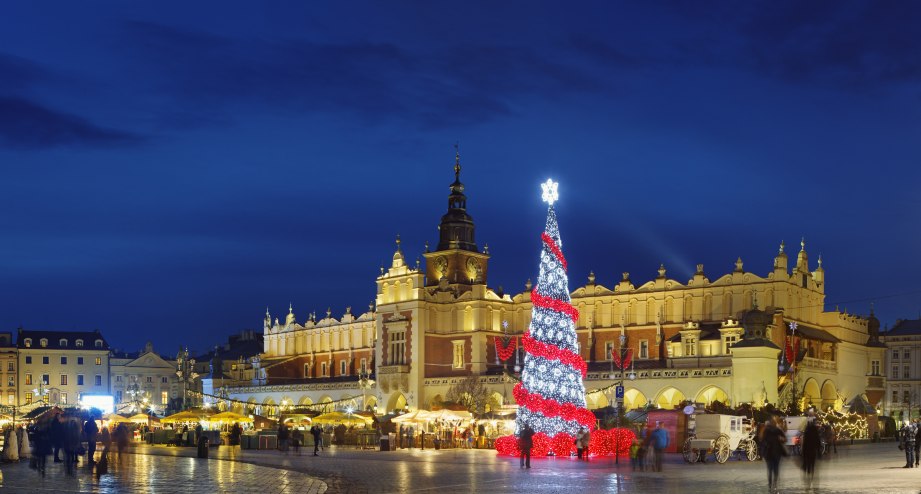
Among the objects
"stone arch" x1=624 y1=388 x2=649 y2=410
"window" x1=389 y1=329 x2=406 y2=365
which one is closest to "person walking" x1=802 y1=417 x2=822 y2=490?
"stone arch" x1=624 y1=388 x2=649 y2=410

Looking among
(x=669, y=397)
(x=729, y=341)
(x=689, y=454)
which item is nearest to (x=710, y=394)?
(x=669, y=397)

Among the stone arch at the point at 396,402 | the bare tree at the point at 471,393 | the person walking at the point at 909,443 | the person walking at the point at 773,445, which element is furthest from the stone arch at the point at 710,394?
the person walking at the point at 773,445

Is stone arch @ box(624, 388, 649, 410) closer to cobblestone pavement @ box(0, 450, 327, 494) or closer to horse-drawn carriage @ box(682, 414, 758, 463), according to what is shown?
horse-drawn carriage @ box(682, 414, 758, 463)

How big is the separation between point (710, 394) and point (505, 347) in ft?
69.4

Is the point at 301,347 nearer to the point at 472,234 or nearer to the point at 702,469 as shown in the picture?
the point at 472,234

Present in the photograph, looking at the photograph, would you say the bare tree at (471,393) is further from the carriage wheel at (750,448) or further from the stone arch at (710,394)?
the carriage wheel at (750,448)

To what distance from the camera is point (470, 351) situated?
84312 millimetres

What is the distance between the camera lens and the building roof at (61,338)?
4845 inches

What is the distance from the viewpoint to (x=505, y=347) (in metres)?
84.8

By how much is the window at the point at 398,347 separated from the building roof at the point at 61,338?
176 feet

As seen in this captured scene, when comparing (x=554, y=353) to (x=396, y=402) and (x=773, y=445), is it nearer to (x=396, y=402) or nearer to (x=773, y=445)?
(x=773, y=445)

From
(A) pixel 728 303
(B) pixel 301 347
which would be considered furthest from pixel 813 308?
(B) pixel 301 347

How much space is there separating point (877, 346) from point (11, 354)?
87.7 metres

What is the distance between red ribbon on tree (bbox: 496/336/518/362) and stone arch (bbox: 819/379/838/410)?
71.8 feet
